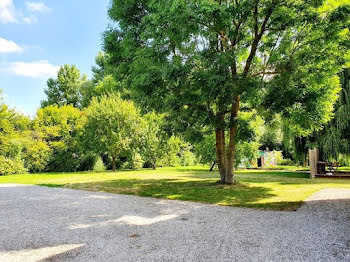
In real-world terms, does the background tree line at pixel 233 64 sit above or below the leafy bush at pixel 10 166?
above

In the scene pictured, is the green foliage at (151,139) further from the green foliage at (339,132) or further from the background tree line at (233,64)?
the green foliage at (339,132)

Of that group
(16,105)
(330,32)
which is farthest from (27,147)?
(330,32)

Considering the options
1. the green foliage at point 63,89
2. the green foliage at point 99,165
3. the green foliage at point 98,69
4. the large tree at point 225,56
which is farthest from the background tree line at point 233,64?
the green foliage at point 63,89

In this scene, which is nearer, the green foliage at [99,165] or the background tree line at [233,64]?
the background tree line at [233,64]

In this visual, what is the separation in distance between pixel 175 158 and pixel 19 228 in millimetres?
18173

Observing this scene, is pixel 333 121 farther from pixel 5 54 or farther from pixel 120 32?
pixel 5 54

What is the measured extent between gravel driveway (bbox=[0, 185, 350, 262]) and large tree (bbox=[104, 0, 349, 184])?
3517mm

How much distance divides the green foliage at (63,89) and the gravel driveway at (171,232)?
39.8 metres

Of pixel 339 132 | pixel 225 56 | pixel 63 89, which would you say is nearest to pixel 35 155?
pixel 225 56

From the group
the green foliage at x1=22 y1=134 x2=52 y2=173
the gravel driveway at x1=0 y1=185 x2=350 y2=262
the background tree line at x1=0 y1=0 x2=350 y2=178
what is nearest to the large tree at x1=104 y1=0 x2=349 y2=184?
the background tree line at x1=0 y1=0 x2=350 y2=178

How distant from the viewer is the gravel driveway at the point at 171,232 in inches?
139

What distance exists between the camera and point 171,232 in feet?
14.9

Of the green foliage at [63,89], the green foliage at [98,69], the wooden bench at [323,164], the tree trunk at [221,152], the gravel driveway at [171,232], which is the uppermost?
the green foliage at [98,69]

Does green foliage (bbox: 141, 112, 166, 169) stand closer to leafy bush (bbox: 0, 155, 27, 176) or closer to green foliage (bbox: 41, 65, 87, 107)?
leafy bush (bbox: 0, 155, 27, 176)
